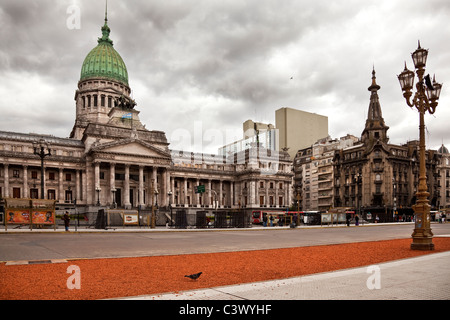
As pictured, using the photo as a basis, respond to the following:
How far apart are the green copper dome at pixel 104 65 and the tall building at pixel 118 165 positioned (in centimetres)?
24

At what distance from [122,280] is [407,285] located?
20.9ft

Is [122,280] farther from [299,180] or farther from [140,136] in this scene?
[299,180]

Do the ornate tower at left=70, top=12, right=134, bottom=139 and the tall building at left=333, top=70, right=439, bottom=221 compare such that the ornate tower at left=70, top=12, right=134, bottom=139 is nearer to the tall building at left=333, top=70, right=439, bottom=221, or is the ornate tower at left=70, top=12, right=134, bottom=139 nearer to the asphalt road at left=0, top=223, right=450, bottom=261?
the tall building at left=333, top=70, right=439, bottom=221

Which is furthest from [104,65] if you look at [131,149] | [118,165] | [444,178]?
[444,178]

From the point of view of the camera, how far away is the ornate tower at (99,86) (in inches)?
3250

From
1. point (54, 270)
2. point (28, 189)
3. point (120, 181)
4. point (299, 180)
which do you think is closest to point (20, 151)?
point (28, 189)

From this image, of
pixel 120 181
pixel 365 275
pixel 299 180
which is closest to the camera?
pixel 365 275

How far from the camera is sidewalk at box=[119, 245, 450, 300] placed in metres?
6.33

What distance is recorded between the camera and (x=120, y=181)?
68.8 metres

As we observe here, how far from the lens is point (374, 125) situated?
3477 inches

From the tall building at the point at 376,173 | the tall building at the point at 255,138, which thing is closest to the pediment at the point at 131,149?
the tall building at the point at 376,173

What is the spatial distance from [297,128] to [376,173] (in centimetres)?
4372
